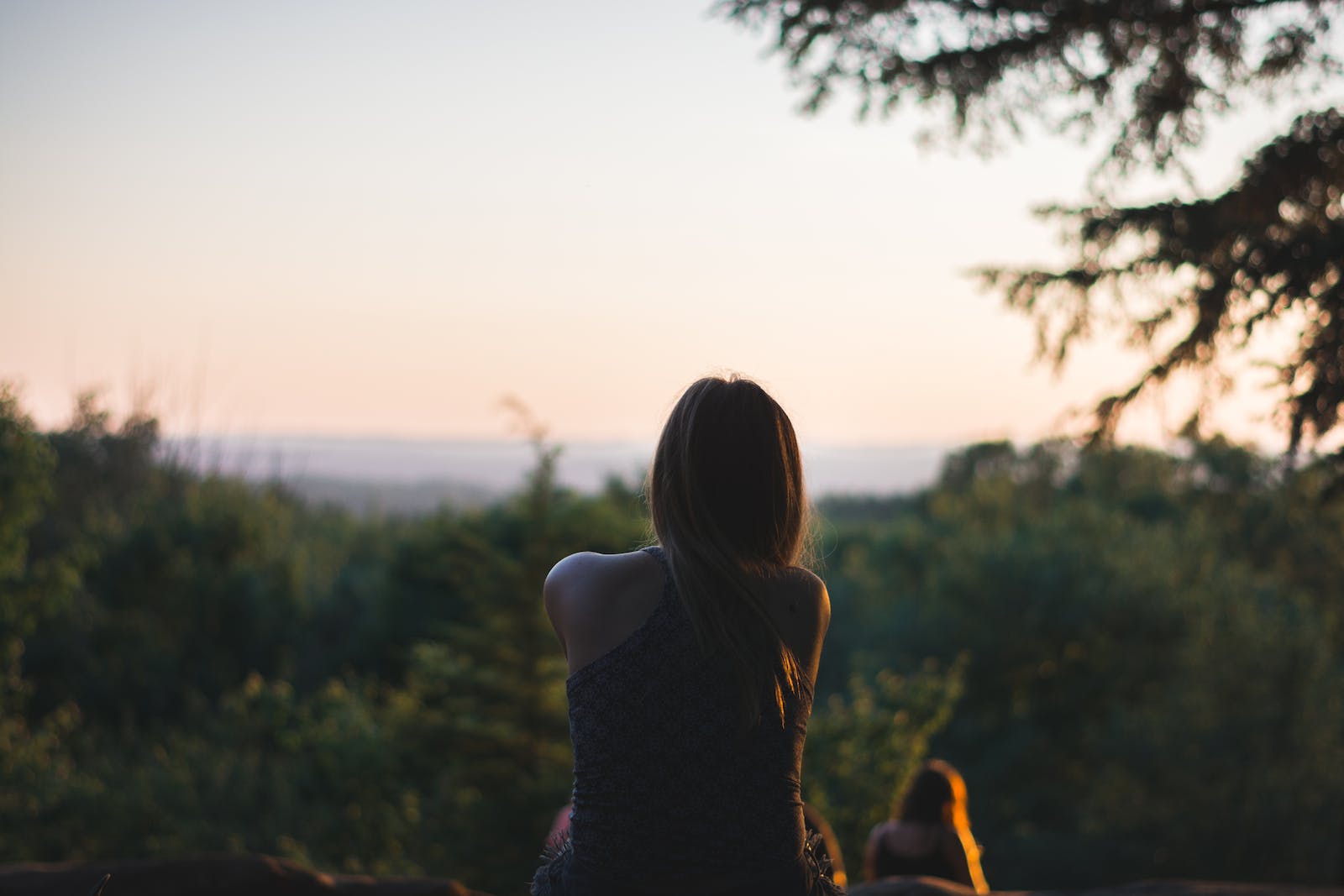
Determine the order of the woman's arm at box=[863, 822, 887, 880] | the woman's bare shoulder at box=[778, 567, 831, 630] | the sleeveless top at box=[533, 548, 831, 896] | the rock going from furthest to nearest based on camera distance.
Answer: the woman's arm at box=[863, 822, 887, 880] < the rock < the woman's bare shoulder at box=[778, 567, 831, 630] < the sleeveless top at box=[533, 548, 831, 896]

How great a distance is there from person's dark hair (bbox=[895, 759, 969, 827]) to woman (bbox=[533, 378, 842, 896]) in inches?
132

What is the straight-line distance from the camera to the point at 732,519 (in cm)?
213

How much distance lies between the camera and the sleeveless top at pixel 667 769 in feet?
6.76

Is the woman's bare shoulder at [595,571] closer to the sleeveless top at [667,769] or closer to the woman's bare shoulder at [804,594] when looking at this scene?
the sleeveless top at [667,769]

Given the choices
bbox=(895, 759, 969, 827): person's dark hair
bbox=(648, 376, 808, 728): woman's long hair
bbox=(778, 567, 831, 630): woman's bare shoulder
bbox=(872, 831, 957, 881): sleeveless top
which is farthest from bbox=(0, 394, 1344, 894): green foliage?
bbox=(648, 376, 808, 728): woman's long hair

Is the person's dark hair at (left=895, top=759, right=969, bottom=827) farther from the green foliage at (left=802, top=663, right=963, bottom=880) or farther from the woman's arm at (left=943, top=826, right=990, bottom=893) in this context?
the green foliage at (left=802, top=663, right=963, bottom=880)

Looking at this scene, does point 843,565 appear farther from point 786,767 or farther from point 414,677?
point 786,767

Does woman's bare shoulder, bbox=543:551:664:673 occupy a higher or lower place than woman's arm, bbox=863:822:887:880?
higher

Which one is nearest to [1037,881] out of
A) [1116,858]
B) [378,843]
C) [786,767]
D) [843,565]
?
[1116,858]

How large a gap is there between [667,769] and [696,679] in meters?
0.17

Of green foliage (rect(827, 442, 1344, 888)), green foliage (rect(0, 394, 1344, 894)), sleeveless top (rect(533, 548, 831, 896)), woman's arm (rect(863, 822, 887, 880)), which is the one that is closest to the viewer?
sleeveless top (rect(533, 548, 831, 896))

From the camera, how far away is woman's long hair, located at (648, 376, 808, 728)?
207cm

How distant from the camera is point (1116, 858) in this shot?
25375mm

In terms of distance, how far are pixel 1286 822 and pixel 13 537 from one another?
A: 81.1 feet
